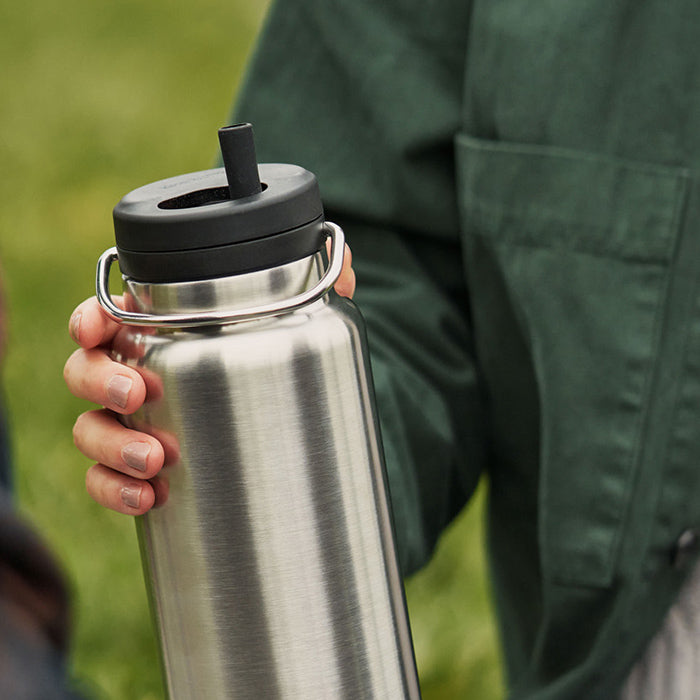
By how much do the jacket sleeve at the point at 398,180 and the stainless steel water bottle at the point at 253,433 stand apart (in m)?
0.40

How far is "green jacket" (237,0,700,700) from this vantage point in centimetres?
94

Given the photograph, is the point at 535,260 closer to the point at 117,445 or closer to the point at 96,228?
the point at 117,445

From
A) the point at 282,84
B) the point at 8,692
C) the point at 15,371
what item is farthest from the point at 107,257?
the point at 15,371

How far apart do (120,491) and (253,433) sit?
11 cm

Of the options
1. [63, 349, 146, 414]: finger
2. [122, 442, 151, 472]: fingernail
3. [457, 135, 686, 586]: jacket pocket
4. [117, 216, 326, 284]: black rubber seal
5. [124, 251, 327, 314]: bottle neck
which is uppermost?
[117, 216, 326, 284]: black rubber seal

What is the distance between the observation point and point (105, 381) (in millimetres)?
615

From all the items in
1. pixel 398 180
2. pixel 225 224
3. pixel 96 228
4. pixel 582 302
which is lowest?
pixel 96 228

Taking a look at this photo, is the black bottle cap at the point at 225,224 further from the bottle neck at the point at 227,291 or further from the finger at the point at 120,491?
the finger at the point at 120,491

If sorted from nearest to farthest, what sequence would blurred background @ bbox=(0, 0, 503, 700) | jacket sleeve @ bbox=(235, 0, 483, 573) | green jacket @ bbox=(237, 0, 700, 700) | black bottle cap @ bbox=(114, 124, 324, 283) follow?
black bottle cap @ bbox=(114, 124, 324, 283)
green jacket @ bbox=(237, 0, 700, 700)
jacket sleeve @ bbox=(235, 0, 483, 573)
blurred background @ bbox=(0, 0, 503, 700)

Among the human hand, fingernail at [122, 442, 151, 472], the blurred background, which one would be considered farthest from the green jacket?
the blurred background

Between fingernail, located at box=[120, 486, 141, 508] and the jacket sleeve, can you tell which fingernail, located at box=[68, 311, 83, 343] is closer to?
fingernail, located at box=[120, 486, 141, 508]

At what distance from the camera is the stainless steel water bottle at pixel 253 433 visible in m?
0.58

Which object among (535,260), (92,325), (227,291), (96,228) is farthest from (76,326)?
(96,228)

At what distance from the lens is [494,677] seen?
1.94m
